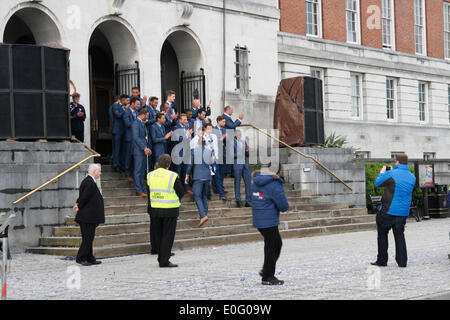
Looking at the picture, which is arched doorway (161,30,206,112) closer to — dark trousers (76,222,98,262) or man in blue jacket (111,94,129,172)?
man in blue jacket (111,94,129,172)

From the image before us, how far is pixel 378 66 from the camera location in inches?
1271

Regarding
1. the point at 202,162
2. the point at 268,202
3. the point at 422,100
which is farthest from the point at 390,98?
the point at 268,202

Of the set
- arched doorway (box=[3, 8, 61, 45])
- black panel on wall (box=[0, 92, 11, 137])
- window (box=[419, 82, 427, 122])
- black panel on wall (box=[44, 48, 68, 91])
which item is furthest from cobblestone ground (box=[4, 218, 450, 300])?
window (box=[419, 82, 427, 122])

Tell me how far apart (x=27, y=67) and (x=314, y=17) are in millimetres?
16757

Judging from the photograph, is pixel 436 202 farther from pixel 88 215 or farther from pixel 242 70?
pixel 88 215

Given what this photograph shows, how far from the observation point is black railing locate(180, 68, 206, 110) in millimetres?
22859

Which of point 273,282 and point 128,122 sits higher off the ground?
point 128,122

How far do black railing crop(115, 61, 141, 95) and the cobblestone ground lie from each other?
7.18 meters

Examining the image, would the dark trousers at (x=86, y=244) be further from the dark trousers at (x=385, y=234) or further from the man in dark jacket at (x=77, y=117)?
the man in dark jacket at (x=77, y=117)

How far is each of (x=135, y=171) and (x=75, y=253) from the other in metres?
2.96

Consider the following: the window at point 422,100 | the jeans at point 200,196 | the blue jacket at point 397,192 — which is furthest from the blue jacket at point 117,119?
the window at point 422,100

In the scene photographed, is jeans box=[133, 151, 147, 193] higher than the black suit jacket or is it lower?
higher
